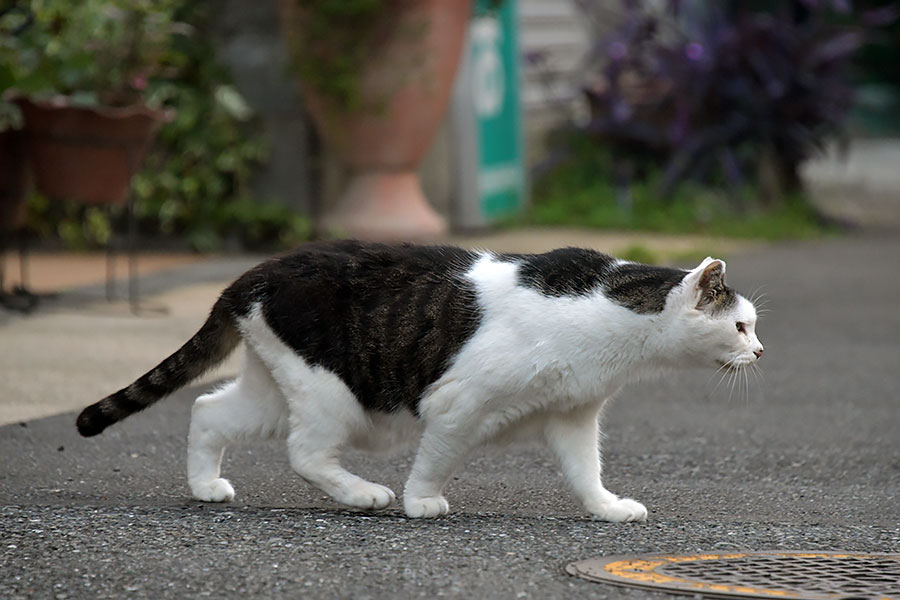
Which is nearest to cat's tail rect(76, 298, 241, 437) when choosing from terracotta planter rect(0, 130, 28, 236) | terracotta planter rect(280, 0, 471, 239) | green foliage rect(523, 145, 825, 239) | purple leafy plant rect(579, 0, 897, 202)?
terracotta planter rect(0, 130, 28, 236)

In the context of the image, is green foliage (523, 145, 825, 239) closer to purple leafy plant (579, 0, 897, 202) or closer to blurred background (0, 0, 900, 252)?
blurred background (0, 0, 900, 252)

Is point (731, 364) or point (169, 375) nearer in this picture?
point (731, 364)

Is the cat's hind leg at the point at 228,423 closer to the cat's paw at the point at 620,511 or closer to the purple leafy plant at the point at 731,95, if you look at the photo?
the cat's paw at the point at 620,511

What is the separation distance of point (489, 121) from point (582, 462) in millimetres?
7516

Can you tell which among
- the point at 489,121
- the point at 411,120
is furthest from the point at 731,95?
the point at 411,120

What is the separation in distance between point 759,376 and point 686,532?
2.66 m

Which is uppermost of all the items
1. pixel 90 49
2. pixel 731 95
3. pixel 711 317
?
pixel 90 49

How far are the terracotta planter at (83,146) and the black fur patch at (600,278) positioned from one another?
369 centimetres

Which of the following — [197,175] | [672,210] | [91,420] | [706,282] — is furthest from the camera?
[672,210]

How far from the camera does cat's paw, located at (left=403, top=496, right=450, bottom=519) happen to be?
12.4ft

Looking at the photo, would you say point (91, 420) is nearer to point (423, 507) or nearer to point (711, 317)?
point (423, 507)

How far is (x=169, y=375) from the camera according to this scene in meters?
4.09

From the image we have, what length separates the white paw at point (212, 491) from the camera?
4008mm

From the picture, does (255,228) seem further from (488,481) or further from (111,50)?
(488,481)
